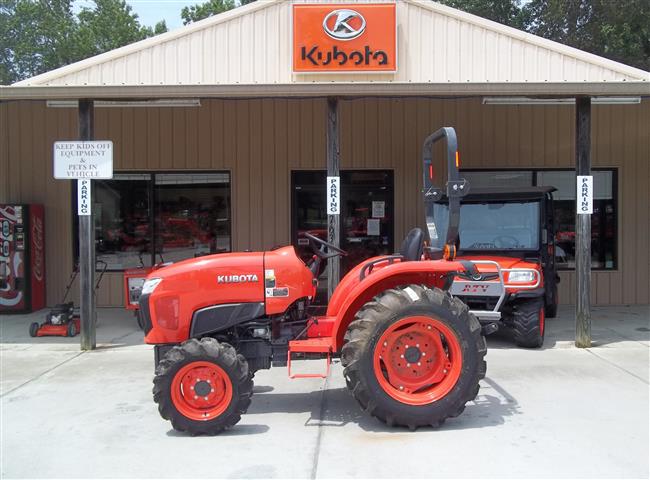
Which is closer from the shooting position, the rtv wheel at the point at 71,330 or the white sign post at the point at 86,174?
the white sign post at the point at 86,174

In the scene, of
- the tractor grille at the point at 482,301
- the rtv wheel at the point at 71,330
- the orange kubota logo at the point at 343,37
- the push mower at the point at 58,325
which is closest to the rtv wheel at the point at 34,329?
the push mower at the point at 58,325

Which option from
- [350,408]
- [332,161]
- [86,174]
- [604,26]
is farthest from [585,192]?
[604,26]

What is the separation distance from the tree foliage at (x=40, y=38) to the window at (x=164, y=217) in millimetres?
24323

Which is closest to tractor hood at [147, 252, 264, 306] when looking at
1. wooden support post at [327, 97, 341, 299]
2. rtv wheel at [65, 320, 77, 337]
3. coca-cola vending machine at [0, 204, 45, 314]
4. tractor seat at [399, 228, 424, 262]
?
tractor seat at [399, 228, 424, 262]

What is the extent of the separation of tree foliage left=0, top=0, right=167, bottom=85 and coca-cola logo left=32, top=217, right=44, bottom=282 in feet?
79.8

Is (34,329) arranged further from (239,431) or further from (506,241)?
(506,241)

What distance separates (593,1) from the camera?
18453 millimetres

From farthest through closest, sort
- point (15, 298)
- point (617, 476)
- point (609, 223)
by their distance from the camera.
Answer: point (609, 223)
point (15, 298)
point (617, 476)

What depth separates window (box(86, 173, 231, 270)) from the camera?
11.5 m

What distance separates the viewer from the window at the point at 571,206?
11391mm

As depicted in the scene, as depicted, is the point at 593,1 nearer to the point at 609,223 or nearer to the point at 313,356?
the point at 609,223

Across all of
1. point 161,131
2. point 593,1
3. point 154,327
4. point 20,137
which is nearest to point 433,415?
point 154,327

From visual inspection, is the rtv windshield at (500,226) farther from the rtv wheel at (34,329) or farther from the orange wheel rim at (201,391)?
the rtv wheel at (34,329)

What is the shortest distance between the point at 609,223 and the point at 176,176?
8.10 meters
